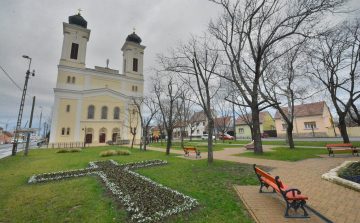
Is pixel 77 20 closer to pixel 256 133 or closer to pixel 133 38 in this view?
pixel 133 38

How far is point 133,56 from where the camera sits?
41.9 m

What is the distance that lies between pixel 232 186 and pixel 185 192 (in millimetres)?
1639

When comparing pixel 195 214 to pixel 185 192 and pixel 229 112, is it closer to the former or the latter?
pixel 185 192

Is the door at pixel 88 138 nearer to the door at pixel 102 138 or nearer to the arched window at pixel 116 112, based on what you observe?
the door at pixel 102 138

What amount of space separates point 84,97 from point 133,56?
16.2 metres

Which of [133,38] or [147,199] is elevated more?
[133,38]

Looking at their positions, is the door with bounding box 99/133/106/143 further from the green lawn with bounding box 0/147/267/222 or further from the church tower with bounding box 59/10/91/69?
the green lawn with bounding box 0/147/267/222

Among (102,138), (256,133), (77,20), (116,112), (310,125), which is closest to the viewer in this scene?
(256,133)

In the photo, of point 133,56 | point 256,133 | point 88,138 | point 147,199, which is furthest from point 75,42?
point 147,199

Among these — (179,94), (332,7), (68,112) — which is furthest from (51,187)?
(68,112)

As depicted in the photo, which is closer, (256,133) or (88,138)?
(256,133)

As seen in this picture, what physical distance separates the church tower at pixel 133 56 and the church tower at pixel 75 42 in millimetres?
9279

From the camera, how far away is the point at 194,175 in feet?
22.5

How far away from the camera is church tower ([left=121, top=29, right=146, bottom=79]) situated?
41.1 m
